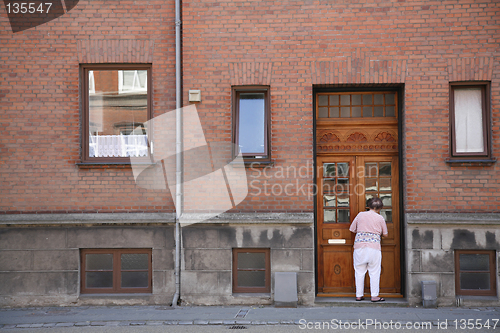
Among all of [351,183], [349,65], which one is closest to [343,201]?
[351,183]

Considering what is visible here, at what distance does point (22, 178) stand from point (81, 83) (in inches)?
83.6

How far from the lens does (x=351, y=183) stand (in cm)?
787

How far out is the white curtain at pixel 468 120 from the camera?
7504 mm

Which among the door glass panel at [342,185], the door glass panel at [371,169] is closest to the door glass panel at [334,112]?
the door glass panel at [371,169]

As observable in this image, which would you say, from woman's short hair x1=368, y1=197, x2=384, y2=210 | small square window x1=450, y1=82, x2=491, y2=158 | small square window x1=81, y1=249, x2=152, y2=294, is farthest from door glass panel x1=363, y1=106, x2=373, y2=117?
small square window x1=81, y1=249, x2=152, y2=294

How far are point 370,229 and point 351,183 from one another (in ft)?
3.32

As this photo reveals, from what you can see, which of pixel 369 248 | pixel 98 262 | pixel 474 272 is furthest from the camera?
pixel 98 262

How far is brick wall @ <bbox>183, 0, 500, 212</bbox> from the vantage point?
738 cm

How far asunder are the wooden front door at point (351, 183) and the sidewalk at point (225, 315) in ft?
2.50

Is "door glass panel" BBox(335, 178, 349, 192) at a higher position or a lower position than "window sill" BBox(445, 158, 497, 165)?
lower

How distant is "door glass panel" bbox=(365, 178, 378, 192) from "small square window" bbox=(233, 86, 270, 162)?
200 cm

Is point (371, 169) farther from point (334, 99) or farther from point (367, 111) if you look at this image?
point (334, 99)

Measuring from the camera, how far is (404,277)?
7570 mm

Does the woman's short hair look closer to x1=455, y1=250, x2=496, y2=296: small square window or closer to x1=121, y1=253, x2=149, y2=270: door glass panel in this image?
x1=455, y1=250, x2=496, y2=296: small square window
